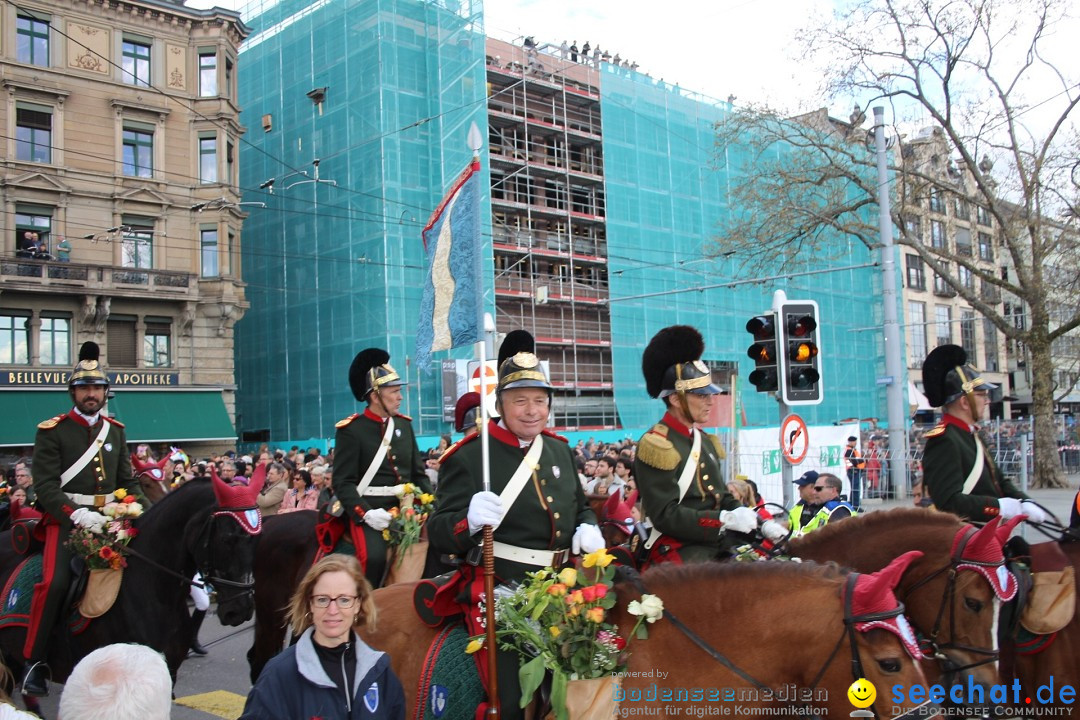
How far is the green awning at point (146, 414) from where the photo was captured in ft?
89.1

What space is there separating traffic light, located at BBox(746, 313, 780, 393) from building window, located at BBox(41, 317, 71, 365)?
26524 mm

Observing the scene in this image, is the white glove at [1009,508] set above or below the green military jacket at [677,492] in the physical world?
below

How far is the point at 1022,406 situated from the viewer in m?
70.2

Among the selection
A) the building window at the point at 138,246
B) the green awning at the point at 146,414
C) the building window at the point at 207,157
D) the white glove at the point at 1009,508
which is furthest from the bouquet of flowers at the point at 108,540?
the building window at the point at 207,157

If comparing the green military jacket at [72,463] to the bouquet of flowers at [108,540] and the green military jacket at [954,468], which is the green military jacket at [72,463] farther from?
the green military jacket at [954,468]

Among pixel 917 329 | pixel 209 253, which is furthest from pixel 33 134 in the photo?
pixel 917 329

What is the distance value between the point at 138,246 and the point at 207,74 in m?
7.04

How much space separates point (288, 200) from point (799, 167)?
2043 cm

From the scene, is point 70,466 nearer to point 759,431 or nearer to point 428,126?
point 759,431

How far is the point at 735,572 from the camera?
12.3ft

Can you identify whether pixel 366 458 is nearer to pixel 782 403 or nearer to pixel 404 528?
pixel 404 528

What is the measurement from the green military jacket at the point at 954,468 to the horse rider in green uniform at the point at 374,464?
3.99 m

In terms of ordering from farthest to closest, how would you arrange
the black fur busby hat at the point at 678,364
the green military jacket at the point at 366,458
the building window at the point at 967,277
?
1. the building window at the point at 967,277
2. the green military jacket at the point at 366,458
3. the black fur busby hat at the point at 678,364

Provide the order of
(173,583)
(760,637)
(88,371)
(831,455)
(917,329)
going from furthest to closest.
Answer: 1. (917,329)
2. (831,455)
3. (88,371)
4. (173,583)
5. (760,637)
